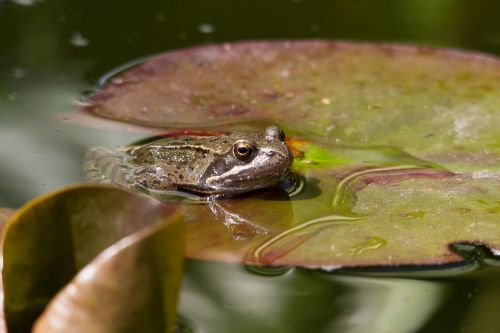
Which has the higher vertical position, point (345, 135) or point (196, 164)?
point (345, 135)

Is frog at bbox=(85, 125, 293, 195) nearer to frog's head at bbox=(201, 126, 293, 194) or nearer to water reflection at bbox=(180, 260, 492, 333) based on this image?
frog's head at bbox=(201, 126, 293, 194)

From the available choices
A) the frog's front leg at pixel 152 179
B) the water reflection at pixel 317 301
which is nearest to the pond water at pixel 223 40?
the water reflection at pixel 317 301

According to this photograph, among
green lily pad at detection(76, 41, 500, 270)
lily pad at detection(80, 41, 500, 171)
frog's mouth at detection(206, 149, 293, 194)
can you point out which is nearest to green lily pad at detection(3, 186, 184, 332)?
green lily pad at detection(76, 41, 500, 270)

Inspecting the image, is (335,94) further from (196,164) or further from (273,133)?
(196,164)

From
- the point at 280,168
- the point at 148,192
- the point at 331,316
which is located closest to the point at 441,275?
the point at 331,316

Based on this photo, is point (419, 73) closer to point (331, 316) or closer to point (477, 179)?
point (477, 179)

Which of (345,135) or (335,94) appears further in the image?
(335,94)

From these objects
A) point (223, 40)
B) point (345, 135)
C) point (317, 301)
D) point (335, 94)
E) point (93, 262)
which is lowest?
point (93, 262)

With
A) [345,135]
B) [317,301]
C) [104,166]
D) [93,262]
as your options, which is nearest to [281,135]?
[345,135]
